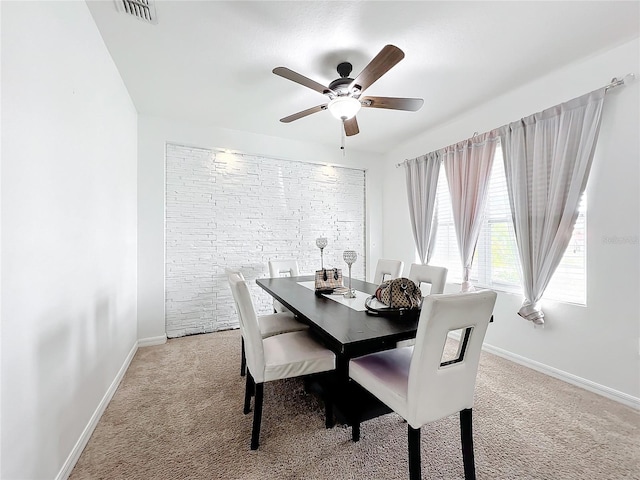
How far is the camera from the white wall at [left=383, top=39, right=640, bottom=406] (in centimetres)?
194

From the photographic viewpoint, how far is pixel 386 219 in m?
4.52

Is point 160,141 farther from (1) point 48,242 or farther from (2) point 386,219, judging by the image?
(2) point 386,219

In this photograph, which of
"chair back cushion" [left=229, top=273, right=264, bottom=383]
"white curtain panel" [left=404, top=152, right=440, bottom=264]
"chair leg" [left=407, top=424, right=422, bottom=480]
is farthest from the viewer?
"white curtain panel" [left=404, top=152, right=440, bottom=264]

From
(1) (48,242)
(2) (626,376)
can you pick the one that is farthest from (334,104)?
(2) (626,376)

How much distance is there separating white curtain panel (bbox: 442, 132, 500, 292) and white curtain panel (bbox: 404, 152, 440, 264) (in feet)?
0.92

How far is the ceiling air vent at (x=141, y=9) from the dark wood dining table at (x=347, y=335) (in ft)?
6.51

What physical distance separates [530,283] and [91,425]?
11.2 ft

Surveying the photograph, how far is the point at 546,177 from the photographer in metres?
2.35

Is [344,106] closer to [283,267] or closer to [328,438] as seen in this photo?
[283,267]

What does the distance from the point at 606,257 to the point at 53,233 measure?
348 centimetres

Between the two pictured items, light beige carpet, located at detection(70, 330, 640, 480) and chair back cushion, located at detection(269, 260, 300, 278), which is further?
chair back cushion, located at detection(269, 260, 300, 278)

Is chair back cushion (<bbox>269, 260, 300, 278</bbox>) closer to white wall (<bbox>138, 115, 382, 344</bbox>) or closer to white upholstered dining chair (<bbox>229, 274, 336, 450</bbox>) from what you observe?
white wall (<bbox>138, 115, 382, 344</bbox>)

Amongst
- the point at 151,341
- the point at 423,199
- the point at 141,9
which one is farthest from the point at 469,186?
the point at 151,341

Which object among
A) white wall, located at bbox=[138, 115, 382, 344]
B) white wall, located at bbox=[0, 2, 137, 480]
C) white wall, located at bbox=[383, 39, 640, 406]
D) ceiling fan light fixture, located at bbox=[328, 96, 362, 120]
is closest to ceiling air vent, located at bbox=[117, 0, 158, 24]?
white wall, located at bbox=[0, 2, 137, 480]
